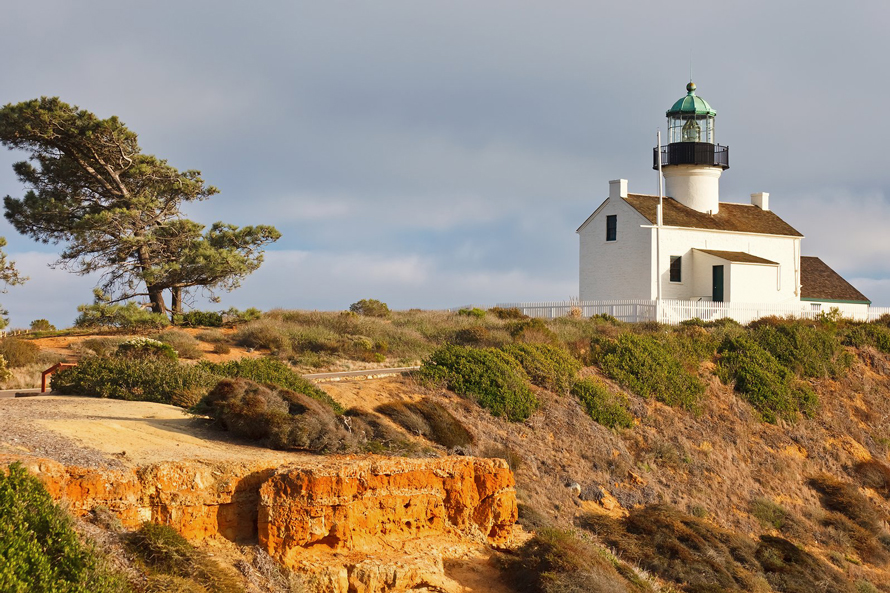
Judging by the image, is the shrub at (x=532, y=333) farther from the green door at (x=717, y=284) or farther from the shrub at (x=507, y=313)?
the green door at (x=717, y=284)

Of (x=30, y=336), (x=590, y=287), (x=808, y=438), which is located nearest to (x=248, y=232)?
(x=30, y=336)

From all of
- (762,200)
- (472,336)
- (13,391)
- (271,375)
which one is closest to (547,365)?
(472,336)

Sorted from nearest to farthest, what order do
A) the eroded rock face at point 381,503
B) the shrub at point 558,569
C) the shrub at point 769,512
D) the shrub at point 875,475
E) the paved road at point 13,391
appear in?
the eroded rock face at point 381,503, the shrub at point 558,569, the paved road at point 13,391, the shrub at point 769,512, the shrub at point 875,475

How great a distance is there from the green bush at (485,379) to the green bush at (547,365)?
31.6 inches

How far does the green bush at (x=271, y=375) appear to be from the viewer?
15.3 metres

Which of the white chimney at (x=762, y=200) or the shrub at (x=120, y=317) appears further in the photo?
the white chimney at (x=762, y=200)

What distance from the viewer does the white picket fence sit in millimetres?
33531

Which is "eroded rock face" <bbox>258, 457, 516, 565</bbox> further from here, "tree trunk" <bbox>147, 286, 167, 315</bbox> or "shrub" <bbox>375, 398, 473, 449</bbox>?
"tree trunk" <bbox>147, 286, 167, 315</bbox>

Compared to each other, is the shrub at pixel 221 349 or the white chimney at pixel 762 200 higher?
the white chimney at pixel 762 200

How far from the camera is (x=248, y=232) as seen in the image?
30.1 meters

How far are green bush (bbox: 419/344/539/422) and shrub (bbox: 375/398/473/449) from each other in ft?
7.58

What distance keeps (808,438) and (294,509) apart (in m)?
19.5

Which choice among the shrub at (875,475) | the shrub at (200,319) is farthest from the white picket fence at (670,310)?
the shrub at (200,319)

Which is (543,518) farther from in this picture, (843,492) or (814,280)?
(814,280)
